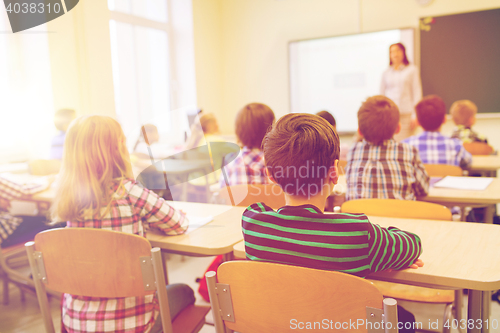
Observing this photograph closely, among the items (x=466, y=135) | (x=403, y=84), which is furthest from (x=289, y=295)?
(x=403, y=84)

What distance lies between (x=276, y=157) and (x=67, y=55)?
3388 millimetres

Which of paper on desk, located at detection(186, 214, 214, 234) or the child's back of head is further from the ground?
the child's back of head

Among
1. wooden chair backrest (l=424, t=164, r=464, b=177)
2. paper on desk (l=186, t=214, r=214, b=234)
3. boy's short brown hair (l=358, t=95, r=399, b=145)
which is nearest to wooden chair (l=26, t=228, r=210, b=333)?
paper on desk (l=186, t=214, r=214, b=234)

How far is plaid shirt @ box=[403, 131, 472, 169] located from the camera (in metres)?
2.55

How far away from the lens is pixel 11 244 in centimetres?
218

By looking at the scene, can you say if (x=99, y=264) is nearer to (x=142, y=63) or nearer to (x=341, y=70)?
(x=142, y=63)

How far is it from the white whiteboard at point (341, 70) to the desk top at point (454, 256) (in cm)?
359

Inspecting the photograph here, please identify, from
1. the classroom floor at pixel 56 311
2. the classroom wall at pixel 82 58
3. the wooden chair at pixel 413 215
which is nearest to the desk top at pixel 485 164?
the classroom floor at pixel 56 311

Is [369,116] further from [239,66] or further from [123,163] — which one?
[239,66]

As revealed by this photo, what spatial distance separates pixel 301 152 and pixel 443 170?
1.83 metres

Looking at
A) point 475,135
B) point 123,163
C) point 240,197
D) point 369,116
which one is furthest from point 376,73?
point 123,163

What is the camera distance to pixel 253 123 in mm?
2062

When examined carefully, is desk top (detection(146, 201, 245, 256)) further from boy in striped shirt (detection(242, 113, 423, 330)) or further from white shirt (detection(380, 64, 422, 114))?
white shirt (detection(380, 64, 422, 114))

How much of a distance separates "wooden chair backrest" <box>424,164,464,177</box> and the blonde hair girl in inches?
69.5
